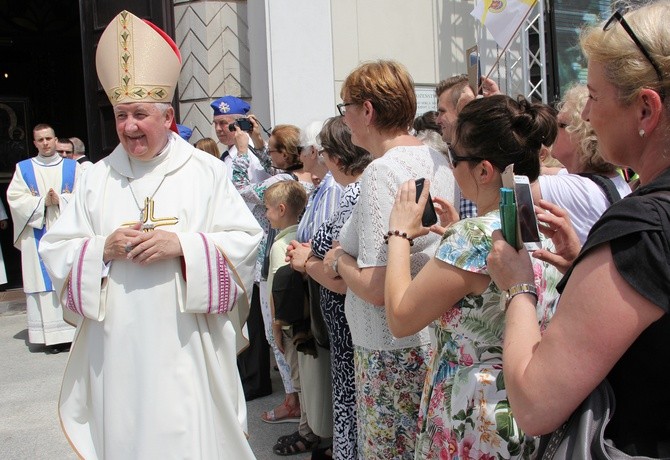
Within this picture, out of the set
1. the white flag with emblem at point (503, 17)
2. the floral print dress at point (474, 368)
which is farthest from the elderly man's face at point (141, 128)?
the white flag with emblem at point (503, 17)

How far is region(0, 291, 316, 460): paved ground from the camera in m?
4.49

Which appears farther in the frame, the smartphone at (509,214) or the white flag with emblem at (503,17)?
the white flag with emblem at (503,17)

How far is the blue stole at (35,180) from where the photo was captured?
7.46 metres

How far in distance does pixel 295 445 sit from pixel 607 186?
235 centimetres

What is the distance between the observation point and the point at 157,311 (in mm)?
2930

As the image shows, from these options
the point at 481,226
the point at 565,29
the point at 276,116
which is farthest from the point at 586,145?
the point at 565,29

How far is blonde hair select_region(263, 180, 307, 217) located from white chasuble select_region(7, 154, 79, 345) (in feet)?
12.7

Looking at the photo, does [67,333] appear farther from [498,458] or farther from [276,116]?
[498,458]

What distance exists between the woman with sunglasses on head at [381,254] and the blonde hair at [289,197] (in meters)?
1.43

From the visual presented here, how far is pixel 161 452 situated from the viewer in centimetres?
289

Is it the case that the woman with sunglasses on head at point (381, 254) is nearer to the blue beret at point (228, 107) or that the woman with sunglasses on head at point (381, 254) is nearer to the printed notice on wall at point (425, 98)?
the blue beret at point (228, 107)

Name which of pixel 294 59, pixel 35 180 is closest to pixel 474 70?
pixel 294 59

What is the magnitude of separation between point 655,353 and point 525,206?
1.24 ft

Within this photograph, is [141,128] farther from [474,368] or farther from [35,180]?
[35,180]
